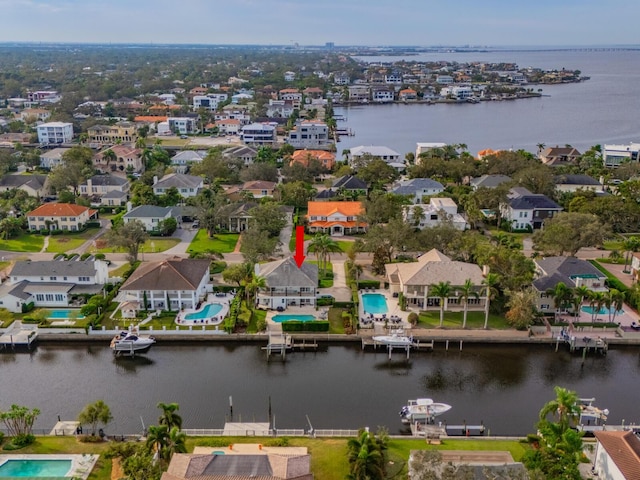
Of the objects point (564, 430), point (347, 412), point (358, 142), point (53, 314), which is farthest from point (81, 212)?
point (358, 142)

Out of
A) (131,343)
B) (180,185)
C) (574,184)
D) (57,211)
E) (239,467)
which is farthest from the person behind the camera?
(574,184)

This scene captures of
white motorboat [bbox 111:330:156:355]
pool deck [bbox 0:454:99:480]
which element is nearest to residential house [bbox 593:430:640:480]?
pool deck [bbox 0:454:99:480]

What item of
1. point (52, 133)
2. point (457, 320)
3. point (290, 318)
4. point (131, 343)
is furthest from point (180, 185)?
point (52, 133)

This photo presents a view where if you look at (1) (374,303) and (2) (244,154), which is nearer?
(1) (374,303)

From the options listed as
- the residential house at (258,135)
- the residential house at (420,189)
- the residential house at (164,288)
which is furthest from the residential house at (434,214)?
the residential house at (258,135)

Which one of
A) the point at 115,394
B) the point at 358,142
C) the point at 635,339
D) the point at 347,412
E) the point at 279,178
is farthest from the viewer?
the point at 358,142

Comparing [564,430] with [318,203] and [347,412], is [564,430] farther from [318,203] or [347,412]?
[318,203]

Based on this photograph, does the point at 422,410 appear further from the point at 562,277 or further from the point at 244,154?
the point at 244,154
